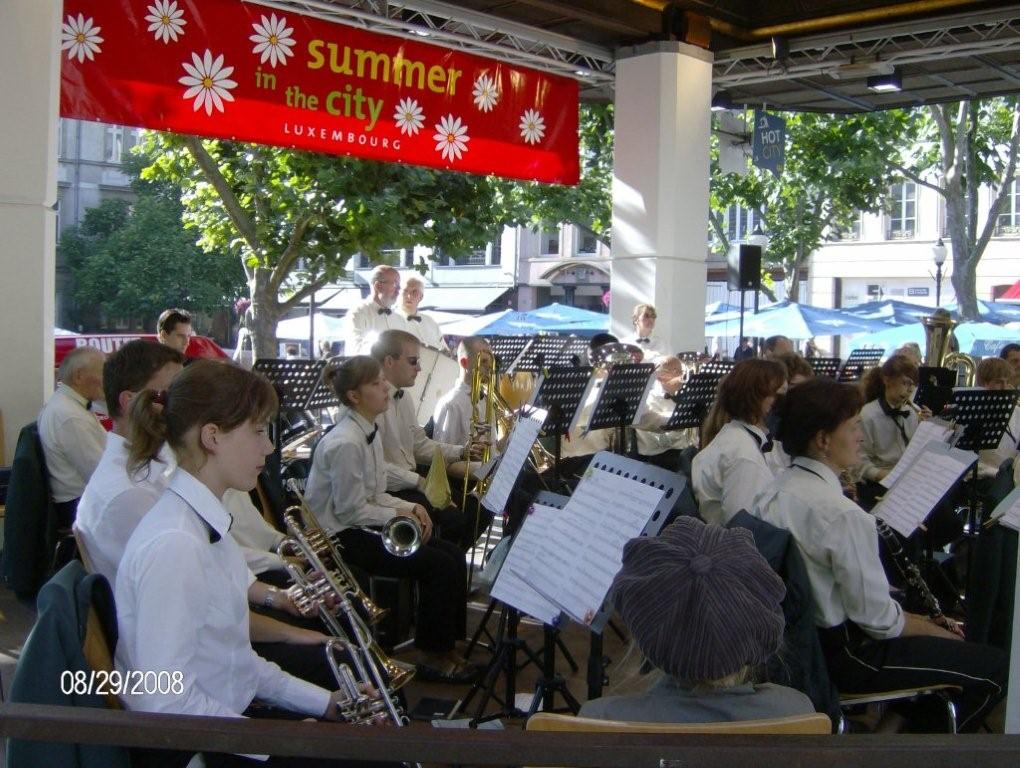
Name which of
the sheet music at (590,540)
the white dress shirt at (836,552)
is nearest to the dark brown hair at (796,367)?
the white dress shirt at (836,552)

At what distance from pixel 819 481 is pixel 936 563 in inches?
104

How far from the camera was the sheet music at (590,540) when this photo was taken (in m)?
2.59

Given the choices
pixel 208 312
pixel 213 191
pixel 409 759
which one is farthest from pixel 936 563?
pixel 208 312

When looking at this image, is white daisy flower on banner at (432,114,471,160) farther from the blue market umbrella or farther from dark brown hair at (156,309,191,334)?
the blue market umbrella

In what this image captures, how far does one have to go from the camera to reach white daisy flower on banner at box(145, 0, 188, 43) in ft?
23.4

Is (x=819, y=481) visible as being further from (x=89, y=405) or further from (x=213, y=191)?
(x=213, y=191)

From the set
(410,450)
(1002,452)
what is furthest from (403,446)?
(1002,452)

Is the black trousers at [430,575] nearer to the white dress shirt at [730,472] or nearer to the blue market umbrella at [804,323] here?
the white dress shirt at [730,472]

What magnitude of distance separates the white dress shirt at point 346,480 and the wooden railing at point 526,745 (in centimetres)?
319

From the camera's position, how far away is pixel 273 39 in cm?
773

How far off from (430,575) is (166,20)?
4.67 meters

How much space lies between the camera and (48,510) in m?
4.41

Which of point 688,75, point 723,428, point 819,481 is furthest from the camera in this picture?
point 688,75

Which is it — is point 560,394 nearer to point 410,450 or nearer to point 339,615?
point 410,450
